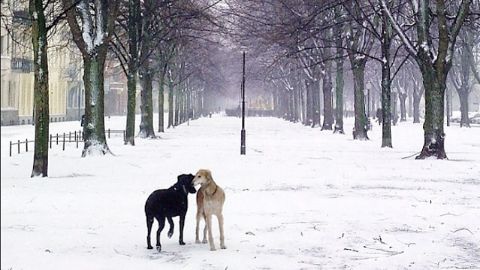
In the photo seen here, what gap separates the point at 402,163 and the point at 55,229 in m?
13.8

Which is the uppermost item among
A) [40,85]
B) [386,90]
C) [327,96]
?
[327,96]

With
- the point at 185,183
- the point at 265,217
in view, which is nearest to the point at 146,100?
the point at 265,217

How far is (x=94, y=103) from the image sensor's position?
2091 cm

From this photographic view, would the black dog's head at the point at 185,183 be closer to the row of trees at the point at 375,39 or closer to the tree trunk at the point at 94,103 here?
the tree trunk at the point at 94,103

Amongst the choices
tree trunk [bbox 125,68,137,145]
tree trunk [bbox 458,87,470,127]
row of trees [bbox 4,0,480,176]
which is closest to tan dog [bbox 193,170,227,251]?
row of trees [bbox 4,0,480,176]

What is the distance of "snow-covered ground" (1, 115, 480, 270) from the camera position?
23.2 ft

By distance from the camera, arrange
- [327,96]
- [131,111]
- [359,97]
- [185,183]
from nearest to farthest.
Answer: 1. [185,183]
2. [131,111]
3. [359,97]
4. [327,96]

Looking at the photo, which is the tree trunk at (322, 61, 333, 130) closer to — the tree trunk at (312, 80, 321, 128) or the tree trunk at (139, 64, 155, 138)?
→ the tree trunk at (312, 80, 321, 128)

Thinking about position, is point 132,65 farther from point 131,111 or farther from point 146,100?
point 146,100

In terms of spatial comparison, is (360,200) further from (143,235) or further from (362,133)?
(362,133)

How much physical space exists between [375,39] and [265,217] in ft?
106

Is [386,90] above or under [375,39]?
under

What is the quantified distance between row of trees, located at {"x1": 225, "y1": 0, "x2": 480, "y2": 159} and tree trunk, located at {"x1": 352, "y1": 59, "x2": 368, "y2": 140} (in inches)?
2.0

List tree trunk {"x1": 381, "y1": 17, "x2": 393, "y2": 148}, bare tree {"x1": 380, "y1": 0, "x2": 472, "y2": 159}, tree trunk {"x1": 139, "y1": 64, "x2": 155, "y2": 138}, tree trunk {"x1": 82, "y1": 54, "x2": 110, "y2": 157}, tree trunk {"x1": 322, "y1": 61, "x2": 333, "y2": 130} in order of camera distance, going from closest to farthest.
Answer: tree trunk {"x1": 82, "y1": 54, "x2": 110, "y2": 157} → bare tree {"x1": 380, "y1": 0, "x2": 472, "y2": 159} → tree trunk {"x1": 381, "y1": 17, "x2": 393, "y2": 148} → tree trunk {"x1": 139, "y1": 64, "x2": 155, "y2": 138} → tree trunk {"x1": 322, "y1": 61, "x2": 333, "y2": 130}
